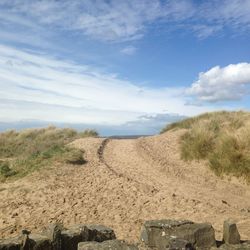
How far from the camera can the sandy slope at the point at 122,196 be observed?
9719mm

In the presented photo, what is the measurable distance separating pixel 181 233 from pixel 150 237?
515mm

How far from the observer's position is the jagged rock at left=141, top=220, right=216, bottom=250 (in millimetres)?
6599

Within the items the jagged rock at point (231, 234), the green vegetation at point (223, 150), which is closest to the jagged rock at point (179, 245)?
the jagged rock at point (231, 234)

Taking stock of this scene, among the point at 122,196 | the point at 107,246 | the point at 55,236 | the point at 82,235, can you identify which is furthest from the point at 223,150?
the point at 107,246

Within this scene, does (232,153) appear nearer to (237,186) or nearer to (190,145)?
(237,186)

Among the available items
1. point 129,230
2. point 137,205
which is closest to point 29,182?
point 137,205

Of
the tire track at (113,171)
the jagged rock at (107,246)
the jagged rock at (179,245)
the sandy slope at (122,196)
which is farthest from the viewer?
the tire track at (113,171)

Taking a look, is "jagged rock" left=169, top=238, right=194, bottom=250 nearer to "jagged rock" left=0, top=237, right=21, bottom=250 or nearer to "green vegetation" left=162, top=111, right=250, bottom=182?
"jagged rock" left=0, top=237, right=21, bottom=250

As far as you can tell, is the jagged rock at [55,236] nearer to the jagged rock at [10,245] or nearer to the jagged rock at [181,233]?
the jagged rock at [10,245]

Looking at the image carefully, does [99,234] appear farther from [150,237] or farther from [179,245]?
[179,245]

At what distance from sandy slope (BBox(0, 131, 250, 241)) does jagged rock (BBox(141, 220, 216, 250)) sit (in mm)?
1785

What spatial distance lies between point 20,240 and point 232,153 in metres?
10.2

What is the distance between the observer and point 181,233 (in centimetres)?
667

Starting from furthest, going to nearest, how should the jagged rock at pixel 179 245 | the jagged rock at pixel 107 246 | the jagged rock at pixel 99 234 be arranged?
the jagged rock at pixel 99 234
the jagged rock at pixel 179 245
the jagged rock at pixel 107 246
